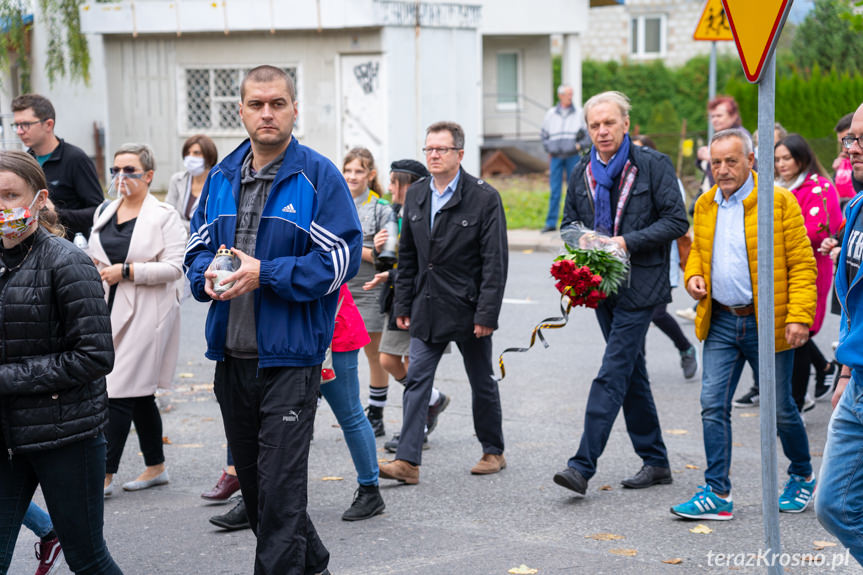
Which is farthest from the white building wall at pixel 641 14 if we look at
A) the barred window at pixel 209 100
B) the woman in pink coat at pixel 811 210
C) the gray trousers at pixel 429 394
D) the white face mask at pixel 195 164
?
the gray trousers at pixel 429 394

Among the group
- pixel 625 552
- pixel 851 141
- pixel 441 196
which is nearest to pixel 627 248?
pixel 441 196

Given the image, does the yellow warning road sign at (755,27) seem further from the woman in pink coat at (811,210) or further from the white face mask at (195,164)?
the white face mask at (195,164)

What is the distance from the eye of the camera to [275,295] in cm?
434

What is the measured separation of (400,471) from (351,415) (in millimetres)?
672

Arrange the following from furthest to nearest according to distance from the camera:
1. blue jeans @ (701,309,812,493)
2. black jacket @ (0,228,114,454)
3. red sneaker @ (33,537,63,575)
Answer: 1. blue jeans @ (701,309,812,493)
2. red sneaker @ (33,537,63,575)
3. black jacket @ (0,228,114,454)

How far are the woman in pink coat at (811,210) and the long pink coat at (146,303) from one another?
4.11 metres

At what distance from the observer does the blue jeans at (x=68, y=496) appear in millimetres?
4055

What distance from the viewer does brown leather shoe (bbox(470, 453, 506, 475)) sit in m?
6.71

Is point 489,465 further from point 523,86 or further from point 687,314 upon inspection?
point 523,86

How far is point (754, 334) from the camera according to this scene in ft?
18.7

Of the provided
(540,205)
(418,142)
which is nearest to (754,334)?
(540,205)

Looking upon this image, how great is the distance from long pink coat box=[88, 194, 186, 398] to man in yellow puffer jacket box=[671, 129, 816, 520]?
2.98 m

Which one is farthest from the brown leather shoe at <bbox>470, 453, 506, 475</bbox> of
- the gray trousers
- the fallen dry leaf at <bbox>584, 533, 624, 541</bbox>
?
the fallen dry leaf at <bbox>584, 533, 624, 541</bbox>

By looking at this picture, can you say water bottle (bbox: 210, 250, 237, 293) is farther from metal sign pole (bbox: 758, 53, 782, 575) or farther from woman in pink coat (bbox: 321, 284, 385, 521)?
metal sign pole (bbox: 758, 53, 782, 575)
